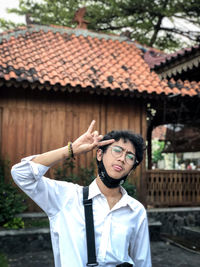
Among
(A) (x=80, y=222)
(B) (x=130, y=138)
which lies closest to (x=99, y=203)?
(A) (x=80, y=222)

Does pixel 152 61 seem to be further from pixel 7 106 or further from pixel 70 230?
pixel 70 230

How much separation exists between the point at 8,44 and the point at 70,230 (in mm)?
Result: 9068

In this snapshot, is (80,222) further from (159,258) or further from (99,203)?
(159,258)

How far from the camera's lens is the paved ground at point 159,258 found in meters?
6.18

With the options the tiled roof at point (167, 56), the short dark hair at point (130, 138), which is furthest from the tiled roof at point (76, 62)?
the short dark hair at point (130, 138)

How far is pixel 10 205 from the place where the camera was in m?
7.58

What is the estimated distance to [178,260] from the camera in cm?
666

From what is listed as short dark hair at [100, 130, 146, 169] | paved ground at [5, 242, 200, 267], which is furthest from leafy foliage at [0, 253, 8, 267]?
short dark hair at [100, 130, 146, 169]

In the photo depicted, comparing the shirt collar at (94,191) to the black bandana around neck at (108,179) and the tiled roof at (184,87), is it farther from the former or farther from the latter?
the tiled roof at (184,87)

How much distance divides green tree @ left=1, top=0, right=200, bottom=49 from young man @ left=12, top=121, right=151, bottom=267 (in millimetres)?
13607

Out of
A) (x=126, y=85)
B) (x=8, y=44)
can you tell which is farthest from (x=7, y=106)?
(x=126, y=85)

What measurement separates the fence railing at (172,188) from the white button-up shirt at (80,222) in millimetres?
7500

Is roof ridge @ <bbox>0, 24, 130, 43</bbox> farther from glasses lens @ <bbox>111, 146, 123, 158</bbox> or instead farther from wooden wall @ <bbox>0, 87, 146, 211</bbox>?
glasses lens @ <bbox>111, 146, 123, 158</bbox>

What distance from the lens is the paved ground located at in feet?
20.3
